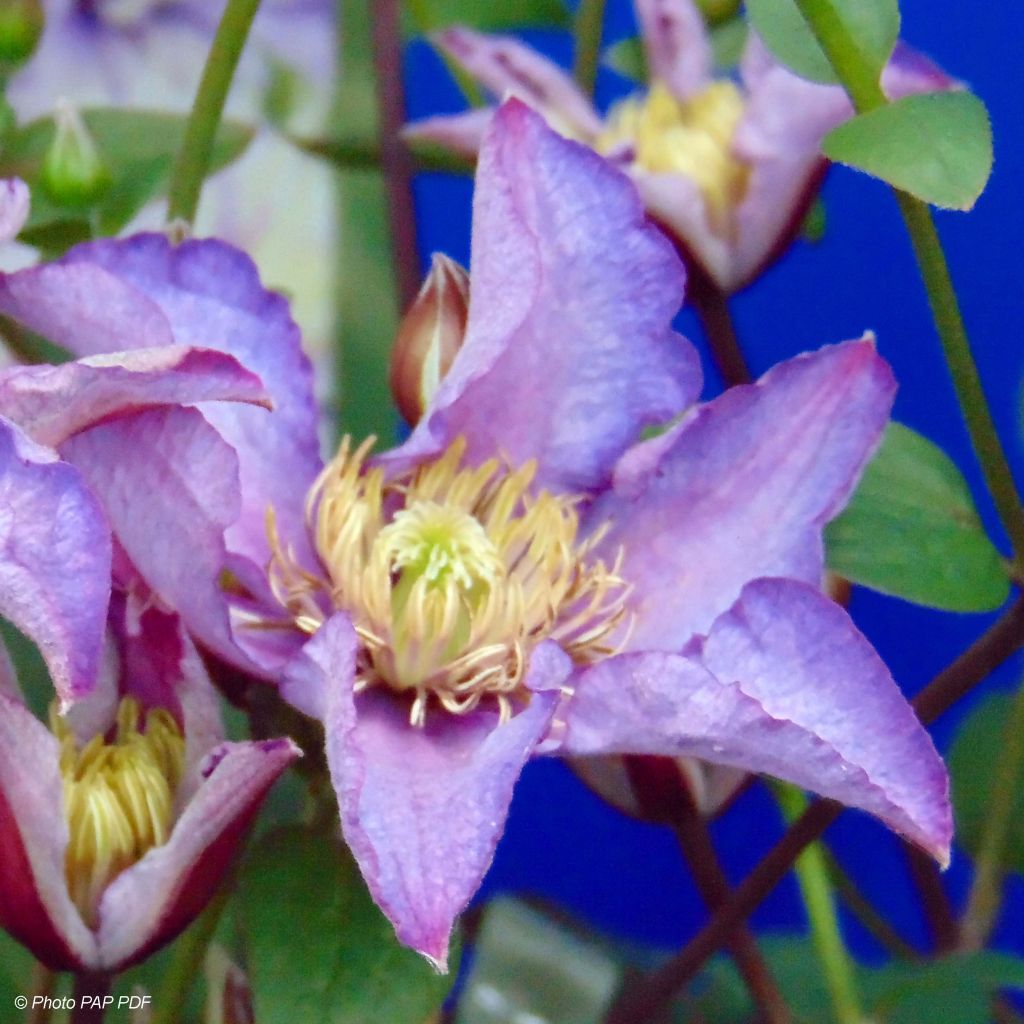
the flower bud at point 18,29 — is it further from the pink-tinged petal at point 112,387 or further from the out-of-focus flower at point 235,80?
the out-of-focus flower at point 235,80

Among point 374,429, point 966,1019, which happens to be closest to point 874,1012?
point 966,1019

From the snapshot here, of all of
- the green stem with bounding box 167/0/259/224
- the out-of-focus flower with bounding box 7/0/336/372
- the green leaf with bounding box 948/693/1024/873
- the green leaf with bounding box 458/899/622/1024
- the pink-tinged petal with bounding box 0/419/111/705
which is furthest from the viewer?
the out-of-focus flower with bounding box 7/0/336/372

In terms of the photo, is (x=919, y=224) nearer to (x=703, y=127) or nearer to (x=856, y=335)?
(x=703, y=127)

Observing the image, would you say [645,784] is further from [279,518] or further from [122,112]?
[122,112]

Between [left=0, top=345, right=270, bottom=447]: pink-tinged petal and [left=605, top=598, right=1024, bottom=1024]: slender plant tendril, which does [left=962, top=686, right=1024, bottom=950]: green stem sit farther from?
[left=0, top=345, right=270, bottom=447]: pink-tinged petal

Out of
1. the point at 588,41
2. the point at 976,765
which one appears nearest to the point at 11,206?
the point at 588,41

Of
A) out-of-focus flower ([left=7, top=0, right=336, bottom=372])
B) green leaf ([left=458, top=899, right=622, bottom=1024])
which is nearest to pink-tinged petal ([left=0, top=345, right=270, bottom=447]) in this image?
green leaf ([left=458, top=899, right=622, bottom=1024])

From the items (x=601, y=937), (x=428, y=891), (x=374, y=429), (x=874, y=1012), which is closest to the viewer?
(x=428, y=891)
